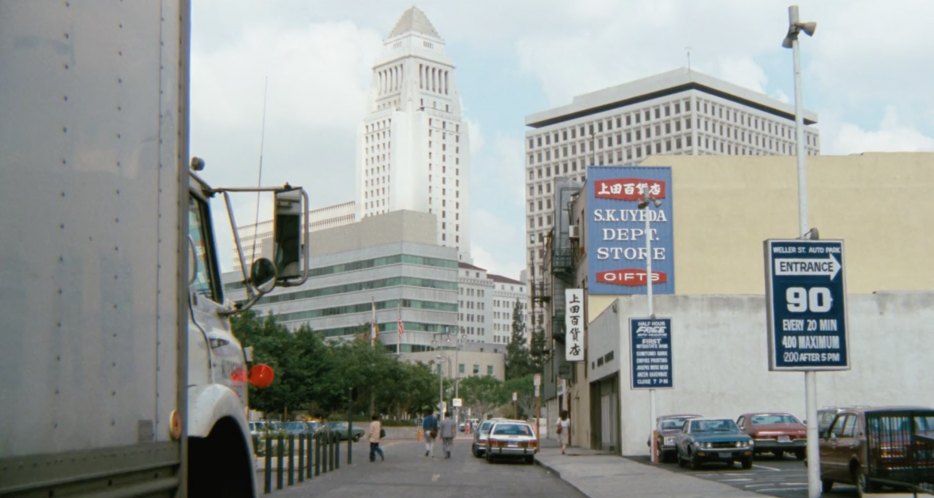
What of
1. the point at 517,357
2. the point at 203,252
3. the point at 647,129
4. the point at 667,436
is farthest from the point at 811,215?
the point at 517,357

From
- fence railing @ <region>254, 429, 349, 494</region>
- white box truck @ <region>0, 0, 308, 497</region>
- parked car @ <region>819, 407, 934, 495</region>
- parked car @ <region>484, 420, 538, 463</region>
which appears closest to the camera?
white box truck @ <region>0, 0, 308, 497</region>

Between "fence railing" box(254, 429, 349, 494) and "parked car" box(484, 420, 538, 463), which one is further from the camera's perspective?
"parked car" box(484, 420, 538, 463)

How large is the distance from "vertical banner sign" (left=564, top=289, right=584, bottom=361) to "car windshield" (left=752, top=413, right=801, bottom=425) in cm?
1959

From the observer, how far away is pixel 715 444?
3061cm

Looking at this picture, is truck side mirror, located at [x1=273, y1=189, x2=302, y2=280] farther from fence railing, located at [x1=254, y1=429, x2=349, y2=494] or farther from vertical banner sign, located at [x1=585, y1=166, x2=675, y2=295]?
vertical banner sign, located at [x1=585, y1=166, x2=675, y2=295]

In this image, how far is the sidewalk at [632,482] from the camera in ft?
71.8

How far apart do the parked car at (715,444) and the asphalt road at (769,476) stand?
352mm

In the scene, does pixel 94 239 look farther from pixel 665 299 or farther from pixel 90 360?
pixel 665 299

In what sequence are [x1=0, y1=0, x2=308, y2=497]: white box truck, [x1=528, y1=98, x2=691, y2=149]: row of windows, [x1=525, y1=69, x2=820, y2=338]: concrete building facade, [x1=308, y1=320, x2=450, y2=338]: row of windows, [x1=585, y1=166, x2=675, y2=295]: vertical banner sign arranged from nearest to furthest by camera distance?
1. [x1=0, y1=0, x2=308, y2=497]: white box truck
2. [x1=585, y1=166, x2=675, y2=295]: vertical banner sign
3. [x1=308, y1=320, x2=450, y2=338]: row of windows
4. [x1=525, y1=69, x2=820, y2=338]: concrete building facade
5. [x1=528, y1=98, x2=691, y2=149]: row of windows

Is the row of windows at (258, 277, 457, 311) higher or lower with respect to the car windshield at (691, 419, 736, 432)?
higher

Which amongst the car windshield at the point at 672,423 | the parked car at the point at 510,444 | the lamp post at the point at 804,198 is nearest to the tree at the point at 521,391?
the parked car at the point at 510,444

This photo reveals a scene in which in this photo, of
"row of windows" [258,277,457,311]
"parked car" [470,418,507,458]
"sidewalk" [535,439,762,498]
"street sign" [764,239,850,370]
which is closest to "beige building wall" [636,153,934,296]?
"parked car" [470,418,507,458]

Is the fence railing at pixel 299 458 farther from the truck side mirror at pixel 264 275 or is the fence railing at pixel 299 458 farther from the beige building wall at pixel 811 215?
the beige building wall at pixel 811 215

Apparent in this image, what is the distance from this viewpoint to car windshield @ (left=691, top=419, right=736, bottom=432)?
104ft
